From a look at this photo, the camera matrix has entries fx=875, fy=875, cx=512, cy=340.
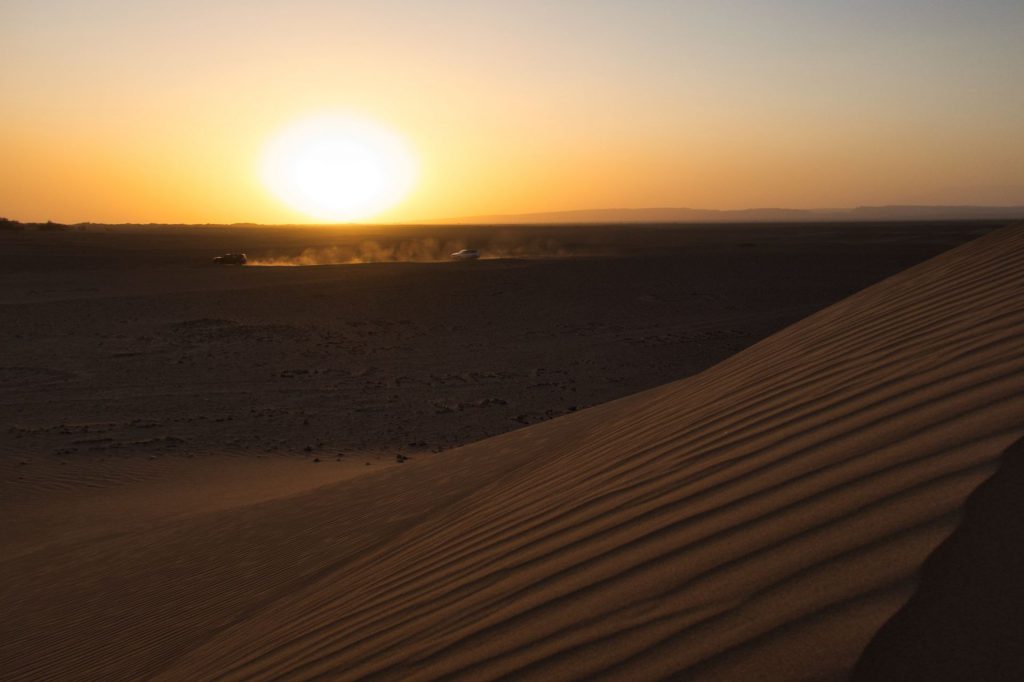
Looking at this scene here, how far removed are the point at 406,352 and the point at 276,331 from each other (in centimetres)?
341

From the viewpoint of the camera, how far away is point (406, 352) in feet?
56.6

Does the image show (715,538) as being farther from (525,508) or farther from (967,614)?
(525,508)

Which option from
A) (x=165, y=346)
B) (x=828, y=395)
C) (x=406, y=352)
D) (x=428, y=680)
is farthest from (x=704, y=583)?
(x=165, y=346)

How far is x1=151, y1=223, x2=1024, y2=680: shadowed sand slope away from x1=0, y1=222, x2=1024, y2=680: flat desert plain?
0.04 ft

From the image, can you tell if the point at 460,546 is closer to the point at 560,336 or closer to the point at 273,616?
the point at 273,616

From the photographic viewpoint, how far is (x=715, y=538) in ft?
8.01

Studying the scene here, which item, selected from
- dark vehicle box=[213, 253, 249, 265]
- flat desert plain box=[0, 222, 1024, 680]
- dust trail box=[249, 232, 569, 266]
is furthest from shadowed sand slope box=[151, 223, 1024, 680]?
dust trail box=[249, 232, 569, 266]

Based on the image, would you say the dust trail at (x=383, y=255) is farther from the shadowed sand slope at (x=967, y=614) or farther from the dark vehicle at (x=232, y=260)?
the shadowed sand slope at (x=967, y=614)

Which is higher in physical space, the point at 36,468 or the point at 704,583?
the point at 704,583

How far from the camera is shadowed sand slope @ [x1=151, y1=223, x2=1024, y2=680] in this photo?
76.4 inches

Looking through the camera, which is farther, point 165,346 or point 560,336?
point 560,336

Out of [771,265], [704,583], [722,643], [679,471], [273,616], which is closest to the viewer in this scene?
[722,643]

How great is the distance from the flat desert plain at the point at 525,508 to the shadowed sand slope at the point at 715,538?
11 millimetres

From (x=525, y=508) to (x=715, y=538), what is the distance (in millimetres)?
1446
